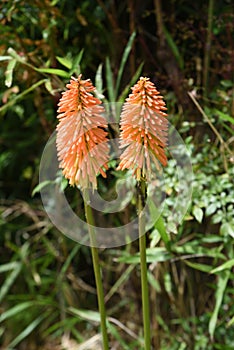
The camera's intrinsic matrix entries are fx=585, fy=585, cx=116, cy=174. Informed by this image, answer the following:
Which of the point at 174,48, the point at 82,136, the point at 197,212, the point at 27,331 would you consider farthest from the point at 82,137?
the point at 27,331

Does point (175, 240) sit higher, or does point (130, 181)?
point (130, 181)

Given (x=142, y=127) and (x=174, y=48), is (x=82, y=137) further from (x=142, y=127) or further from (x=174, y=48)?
(x=174, y=48)

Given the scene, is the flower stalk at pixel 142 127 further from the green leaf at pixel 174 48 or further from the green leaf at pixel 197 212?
the green leaf at pixel 174 48

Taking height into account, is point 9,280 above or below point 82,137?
below

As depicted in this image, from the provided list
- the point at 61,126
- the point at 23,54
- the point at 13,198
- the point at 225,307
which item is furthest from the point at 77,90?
the point at 13,198

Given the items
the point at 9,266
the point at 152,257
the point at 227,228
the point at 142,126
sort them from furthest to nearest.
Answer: the point at 9,266, the point at 152,257, the point at 227,228, the point at 142,126

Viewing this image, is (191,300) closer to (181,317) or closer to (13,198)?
(181,317)
